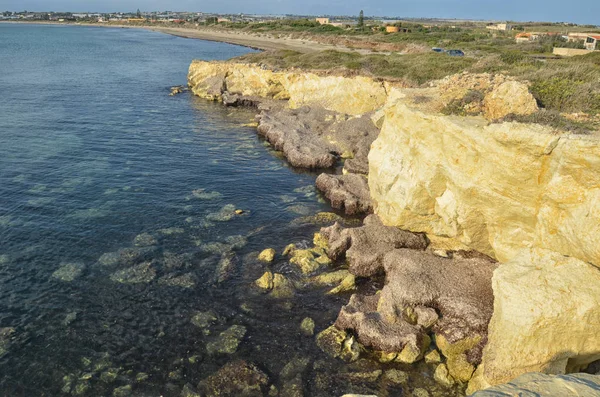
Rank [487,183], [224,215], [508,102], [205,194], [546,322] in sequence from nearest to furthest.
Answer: [546,322]
[487,183]
[508,102]
[224,215]
[205,194]

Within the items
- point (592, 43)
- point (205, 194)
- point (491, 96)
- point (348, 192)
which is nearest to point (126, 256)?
point (205, 194)

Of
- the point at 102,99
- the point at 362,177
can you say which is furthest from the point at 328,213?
the point at 102,99

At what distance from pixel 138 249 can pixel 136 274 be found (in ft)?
8.60

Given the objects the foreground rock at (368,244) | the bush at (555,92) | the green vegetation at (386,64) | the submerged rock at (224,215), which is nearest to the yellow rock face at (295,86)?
the green vegetation at (386,64)

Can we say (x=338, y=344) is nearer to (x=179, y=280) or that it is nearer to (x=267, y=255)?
(x=267, y=255)

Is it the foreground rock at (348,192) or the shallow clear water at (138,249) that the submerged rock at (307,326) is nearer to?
the shallow clear water at (138,249)

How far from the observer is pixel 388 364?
17094mm

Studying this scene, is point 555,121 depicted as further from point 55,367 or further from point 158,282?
point 55,367

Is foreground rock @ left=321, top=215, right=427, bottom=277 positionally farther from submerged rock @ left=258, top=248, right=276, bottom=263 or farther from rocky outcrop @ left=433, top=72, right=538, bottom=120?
rocky outcrop @ left=433, top=72, right=538, bottom=120

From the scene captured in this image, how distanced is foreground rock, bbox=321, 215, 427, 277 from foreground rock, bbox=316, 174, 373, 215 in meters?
4.73

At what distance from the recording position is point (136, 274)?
22.2 m

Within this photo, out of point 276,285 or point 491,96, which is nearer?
point 276,285

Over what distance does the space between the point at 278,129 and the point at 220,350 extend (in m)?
32.5

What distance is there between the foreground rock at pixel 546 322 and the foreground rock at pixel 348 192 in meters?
15.0
